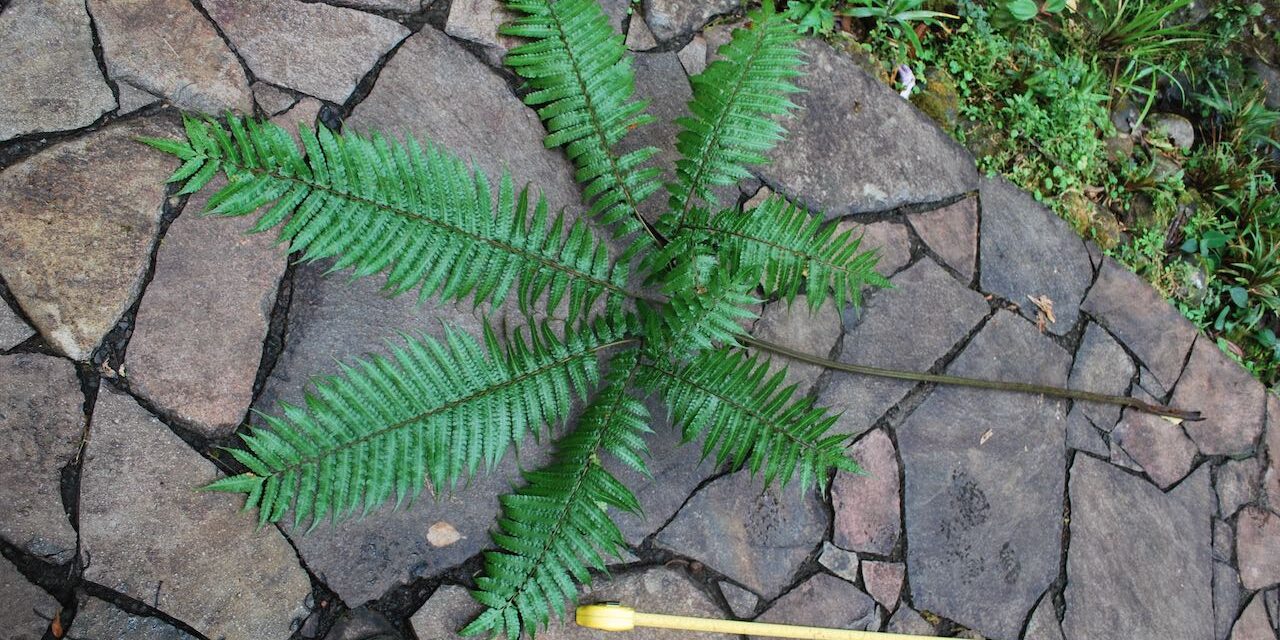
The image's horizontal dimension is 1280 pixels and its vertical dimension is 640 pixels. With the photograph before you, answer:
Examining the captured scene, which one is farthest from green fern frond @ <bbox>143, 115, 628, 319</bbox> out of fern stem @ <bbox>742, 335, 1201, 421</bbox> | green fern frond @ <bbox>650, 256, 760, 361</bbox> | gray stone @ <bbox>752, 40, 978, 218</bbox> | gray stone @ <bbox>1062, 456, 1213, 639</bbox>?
gray stone @ <bbox>1062, 456, 1213, 639</bbox>

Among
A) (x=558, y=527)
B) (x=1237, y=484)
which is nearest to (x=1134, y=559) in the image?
(x=1237, y=484)

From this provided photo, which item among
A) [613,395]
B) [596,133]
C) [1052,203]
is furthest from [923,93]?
[613,395]

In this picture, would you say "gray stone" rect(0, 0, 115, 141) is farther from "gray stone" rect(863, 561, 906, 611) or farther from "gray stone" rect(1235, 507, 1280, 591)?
"gray stone" rect(1235, 507, 1280, 591)

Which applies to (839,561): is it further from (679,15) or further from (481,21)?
(481,21)

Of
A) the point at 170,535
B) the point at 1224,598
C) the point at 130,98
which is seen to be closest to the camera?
the point at 170,535

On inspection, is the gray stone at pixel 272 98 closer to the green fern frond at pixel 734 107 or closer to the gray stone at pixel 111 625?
the green fern frond at pixel 734 107

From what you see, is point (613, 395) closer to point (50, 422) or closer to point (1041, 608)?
point (50, 422)

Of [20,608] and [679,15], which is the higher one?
[679,15]
